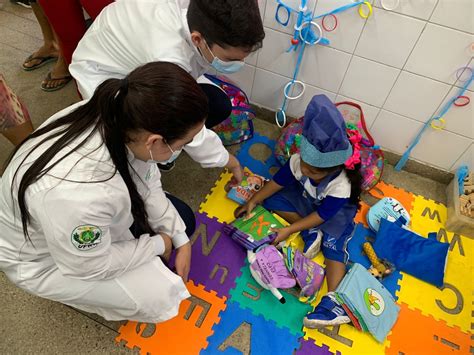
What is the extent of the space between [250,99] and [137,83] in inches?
53.1

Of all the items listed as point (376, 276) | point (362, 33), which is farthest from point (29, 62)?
point (376, 276)

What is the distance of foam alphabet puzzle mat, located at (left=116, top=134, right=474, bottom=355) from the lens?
4.17ft

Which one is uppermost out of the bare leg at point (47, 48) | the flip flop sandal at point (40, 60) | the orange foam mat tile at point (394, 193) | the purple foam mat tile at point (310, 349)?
the bare leg at point (47, 48)

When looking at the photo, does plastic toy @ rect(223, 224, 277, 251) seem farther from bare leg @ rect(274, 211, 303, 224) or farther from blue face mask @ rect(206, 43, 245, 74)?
blue face mask @ rect(206, 43, 245, 74)

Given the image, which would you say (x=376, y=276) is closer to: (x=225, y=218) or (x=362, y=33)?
(x=225, y=218)

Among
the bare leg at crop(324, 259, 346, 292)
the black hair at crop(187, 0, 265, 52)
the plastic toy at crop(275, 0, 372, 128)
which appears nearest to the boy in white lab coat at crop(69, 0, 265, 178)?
the black hair at crop(187, 0, 265, 52)

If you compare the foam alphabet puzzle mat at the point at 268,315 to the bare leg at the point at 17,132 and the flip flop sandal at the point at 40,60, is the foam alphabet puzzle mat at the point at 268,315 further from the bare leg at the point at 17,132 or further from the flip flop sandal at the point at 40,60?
the flip flop sandal at the point at 40,60

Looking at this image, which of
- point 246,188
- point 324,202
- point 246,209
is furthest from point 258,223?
point 324,202

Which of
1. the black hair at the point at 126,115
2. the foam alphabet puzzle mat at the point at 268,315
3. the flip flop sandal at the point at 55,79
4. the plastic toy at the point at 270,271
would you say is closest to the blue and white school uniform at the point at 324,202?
the foam alphabet puzzle mat at the point at 268,315

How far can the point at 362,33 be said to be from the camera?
58.9 inches

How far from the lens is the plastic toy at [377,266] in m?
1.49

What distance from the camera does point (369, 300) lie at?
137 centimetres

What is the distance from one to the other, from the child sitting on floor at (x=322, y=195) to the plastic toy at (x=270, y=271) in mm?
99

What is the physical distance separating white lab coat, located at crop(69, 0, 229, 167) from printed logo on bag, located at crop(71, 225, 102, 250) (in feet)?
1.63
